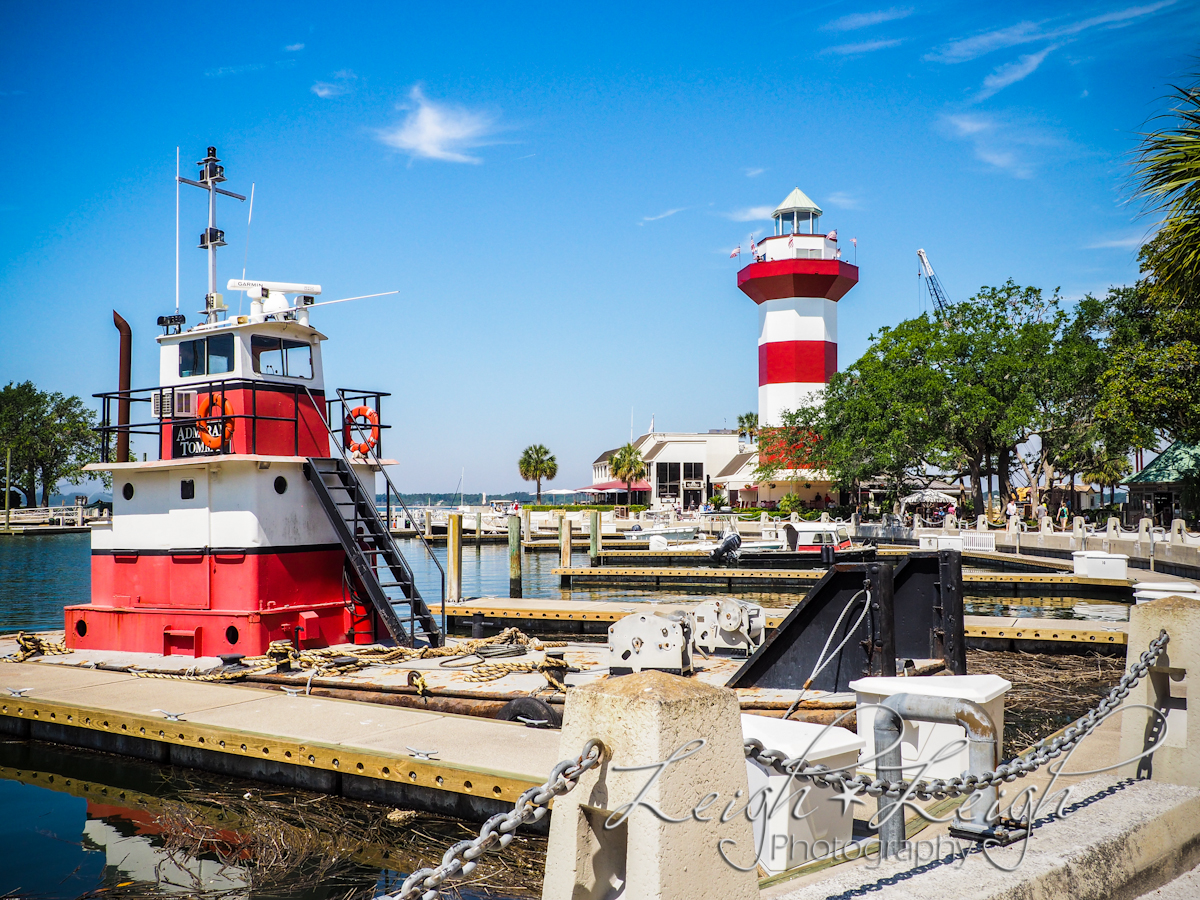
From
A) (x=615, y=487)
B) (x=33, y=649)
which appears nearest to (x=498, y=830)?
(x=33, y=649)

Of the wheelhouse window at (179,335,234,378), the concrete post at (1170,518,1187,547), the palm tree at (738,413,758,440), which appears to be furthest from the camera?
the palm tree at (738,413,758,440)

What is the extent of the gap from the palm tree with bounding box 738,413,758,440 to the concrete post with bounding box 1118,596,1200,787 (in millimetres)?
70636

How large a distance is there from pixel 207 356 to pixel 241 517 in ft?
8.02

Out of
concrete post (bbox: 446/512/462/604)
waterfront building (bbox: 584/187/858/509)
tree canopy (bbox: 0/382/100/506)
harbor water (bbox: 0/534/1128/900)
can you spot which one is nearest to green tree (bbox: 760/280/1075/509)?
waterfront building (bbox: 584/187/858/509)

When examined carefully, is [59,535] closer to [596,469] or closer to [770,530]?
[596,469]

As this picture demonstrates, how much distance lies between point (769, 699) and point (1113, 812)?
435 centimetres

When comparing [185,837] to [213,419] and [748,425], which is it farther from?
[748,425]

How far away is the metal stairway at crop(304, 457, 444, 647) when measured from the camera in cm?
1226

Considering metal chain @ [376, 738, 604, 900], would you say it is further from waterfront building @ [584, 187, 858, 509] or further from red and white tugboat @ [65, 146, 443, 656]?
waterfront building @ [584, 187, 858, 509]

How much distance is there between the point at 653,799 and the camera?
2.82 metres

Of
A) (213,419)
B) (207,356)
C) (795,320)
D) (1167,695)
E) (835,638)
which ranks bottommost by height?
(835,638)

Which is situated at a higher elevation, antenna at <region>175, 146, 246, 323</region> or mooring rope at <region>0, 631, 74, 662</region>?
antenna at <region>175, 146, 246, 323</region>

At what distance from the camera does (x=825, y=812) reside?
5262 mm

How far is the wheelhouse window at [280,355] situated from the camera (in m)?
12.7
